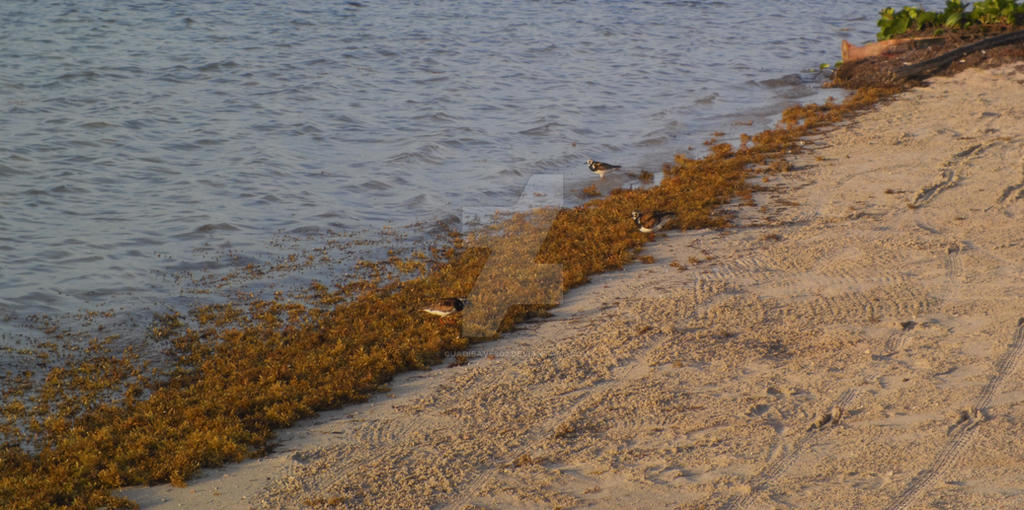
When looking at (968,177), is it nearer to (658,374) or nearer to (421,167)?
(658,374)

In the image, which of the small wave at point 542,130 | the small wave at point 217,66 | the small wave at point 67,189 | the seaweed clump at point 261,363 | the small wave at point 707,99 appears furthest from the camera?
the small wave at point 217,66

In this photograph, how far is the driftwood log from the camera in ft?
64.6

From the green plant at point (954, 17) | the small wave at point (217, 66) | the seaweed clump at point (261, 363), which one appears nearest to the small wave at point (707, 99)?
the green plant at point (954, 17)

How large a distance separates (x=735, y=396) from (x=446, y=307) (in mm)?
3196

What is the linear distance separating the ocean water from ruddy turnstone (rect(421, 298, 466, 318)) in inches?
95.6

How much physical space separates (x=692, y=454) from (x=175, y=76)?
2002 cm

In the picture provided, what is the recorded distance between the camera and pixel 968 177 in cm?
1256

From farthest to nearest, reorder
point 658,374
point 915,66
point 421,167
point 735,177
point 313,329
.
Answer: point 915,66 → point 421,167 → point 735,177 → point 313,329 → point 658,374

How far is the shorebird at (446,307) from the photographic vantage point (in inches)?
359

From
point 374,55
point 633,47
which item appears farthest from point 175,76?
point 633,47

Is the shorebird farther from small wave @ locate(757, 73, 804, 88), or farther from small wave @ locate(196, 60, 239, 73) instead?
small wave @ locate(757, 73, 804, 88)

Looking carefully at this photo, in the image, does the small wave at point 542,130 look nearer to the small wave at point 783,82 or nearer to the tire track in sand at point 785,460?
the small wave at point 783,82

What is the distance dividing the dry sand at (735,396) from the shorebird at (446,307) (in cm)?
55

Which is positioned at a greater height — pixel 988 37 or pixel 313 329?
Result: pixel 988 37
